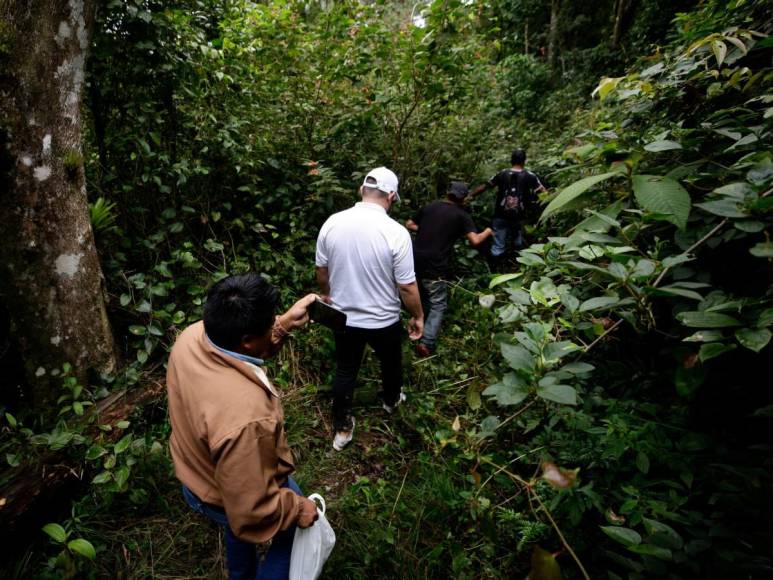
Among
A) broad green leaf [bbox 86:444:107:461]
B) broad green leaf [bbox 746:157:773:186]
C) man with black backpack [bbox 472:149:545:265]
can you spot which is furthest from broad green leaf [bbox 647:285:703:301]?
man with black backpack [bbox 472:149:545:265]

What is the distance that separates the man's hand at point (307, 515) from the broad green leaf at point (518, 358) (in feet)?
3.40

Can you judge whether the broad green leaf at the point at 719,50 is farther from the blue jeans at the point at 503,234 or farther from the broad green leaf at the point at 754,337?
the blue jeans at the point at 503,234

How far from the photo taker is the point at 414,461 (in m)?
2.72

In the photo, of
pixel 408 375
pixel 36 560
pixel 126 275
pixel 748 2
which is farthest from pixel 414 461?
pixel 748 2

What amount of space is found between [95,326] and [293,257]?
6.42ft

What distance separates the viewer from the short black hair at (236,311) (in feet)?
4.54

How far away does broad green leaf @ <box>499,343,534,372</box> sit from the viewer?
132 centimetres

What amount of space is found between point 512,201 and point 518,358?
3977 mm

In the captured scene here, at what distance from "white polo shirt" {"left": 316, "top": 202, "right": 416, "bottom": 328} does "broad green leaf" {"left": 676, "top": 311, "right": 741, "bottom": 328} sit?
1.66m

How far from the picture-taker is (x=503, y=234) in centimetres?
507

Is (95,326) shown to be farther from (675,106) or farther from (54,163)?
(675,106)

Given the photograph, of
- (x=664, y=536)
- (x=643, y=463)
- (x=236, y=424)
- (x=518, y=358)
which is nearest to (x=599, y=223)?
(x=518, y=358)

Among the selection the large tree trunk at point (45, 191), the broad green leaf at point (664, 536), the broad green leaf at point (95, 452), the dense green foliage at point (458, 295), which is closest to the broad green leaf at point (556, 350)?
the dense green foliage at point (458, 295)

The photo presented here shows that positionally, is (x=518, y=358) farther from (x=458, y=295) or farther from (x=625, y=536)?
(x=458, y=295)
